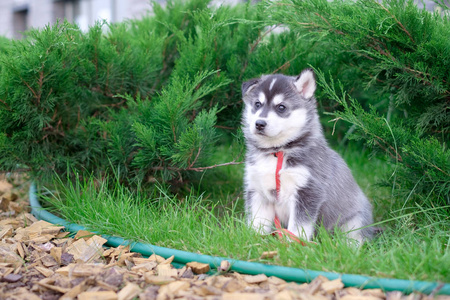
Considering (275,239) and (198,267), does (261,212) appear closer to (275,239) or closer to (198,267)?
(275,239)

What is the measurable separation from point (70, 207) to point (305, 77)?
7.64ft

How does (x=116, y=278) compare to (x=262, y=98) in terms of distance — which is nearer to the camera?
(x=116, y=278)

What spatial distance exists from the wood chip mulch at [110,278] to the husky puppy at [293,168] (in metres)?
0.71

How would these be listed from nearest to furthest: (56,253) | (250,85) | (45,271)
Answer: (45,271) < (56,253) < (250,85)

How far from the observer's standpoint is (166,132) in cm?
380

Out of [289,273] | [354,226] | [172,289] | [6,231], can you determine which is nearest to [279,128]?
[354,226]

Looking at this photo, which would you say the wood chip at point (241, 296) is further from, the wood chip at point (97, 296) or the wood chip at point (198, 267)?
the wood chip at point (97, 296)

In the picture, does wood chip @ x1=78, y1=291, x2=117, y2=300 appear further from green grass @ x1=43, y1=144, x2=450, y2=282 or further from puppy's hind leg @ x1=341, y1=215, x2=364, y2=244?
puppy's hind leg @ x1=341, y1=215, x2=364, y2=244

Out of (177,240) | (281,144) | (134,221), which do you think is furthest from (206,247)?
(281,144)

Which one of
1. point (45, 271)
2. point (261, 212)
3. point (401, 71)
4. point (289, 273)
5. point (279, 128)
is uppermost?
point (401, 71)

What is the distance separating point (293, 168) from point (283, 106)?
52cm

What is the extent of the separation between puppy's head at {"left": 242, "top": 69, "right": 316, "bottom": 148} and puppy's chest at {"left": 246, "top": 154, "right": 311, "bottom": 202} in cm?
17

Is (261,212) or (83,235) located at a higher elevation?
(261,212)

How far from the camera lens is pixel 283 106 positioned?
3.54 meters
